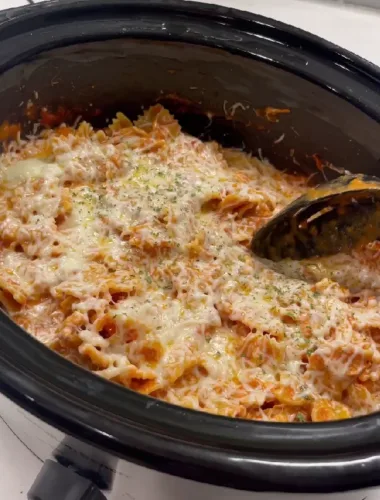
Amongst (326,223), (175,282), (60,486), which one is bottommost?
(60,486)

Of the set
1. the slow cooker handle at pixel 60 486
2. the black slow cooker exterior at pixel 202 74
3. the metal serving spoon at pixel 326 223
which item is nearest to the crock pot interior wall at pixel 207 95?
the black slow cooker exterior at pixel 202 74

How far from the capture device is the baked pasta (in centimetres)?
87

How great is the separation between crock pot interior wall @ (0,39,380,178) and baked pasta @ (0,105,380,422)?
5cm

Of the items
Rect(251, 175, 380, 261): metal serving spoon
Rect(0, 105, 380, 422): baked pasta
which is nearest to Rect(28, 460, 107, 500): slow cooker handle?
Rect(0, 105, 380, 422): baked pasta

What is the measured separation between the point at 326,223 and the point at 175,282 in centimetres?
30

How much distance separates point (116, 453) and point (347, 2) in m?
1.79

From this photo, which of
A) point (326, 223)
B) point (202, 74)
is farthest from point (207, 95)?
point (326, 223)

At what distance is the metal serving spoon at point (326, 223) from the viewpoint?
97 cm

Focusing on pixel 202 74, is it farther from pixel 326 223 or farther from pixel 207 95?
pixel 326 223

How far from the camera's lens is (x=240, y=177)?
3.89 ft

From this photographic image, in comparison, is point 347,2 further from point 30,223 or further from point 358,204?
point 30,223

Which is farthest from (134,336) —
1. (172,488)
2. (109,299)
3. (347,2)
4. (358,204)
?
(347,2)

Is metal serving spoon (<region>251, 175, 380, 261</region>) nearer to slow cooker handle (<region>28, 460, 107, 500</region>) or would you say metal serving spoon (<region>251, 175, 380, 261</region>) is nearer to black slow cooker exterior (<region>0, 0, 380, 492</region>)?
black slow cooker exterior (<region>0, 0, 380, 492</region>)

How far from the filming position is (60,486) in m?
0.61
